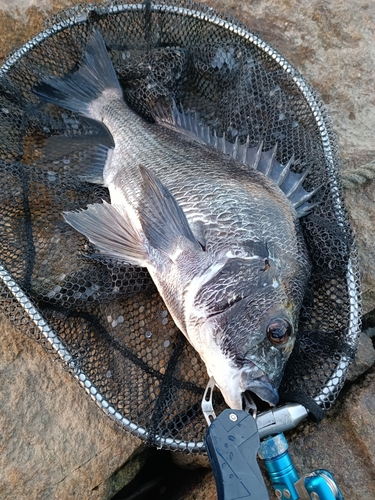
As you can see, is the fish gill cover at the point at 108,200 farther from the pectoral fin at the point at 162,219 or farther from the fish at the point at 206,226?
the pectoral fin at the point at 162,219

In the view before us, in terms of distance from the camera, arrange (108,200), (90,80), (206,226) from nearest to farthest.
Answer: (206,226) → (108,200) → (90,80)

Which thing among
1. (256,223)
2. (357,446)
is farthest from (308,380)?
(256,223)

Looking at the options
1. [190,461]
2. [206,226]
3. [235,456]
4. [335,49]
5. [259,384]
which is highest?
[335,49]

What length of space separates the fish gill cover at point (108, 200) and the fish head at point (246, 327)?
0.21 m

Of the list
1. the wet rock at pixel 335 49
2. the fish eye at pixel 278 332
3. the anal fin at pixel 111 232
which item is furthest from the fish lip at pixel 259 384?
the wet rock at pixel 335 49

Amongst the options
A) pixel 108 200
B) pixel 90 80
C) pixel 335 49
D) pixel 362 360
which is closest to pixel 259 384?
pixel 362 360

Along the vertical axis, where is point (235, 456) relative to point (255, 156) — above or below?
below

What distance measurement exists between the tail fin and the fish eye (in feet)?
5.72

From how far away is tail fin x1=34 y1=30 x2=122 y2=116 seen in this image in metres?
2.76

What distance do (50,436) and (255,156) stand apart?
1735mm

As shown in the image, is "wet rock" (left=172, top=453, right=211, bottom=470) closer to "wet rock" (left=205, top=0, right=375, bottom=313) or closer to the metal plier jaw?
the metal plier jaw

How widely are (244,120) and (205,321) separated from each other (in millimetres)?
1368

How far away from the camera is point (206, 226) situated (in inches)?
82.9

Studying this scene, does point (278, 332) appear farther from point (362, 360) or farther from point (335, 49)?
point (335, 49)
